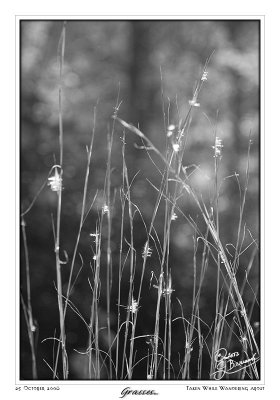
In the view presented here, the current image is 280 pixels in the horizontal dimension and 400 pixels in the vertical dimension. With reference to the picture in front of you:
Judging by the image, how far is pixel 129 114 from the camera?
4.16 metres

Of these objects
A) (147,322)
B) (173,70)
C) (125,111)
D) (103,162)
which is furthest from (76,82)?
(147,322)

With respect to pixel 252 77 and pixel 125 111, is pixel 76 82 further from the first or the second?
pixel 252 77

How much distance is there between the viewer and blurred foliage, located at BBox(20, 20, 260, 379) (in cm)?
309

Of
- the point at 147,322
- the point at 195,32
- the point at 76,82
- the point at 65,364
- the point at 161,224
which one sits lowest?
the point at 147,322

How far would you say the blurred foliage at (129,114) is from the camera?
309cm
